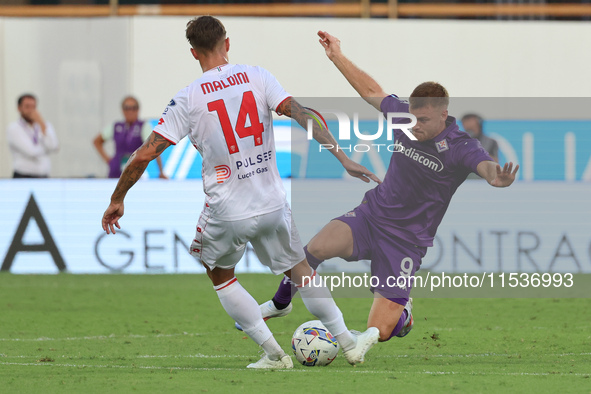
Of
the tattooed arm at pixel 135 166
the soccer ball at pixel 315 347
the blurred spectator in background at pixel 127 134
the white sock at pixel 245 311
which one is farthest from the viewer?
the blurred spectator in background at pixel 127 134

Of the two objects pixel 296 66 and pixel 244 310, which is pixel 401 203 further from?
pixel 296 66

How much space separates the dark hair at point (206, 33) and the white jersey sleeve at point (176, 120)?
12.4 inches

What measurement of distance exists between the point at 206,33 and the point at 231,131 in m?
0.62

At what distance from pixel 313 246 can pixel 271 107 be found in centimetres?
142

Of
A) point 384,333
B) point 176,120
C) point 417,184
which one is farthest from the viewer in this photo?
point 417,184

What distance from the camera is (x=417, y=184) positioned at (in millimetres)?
7367

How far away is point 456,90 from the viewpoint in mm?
18391

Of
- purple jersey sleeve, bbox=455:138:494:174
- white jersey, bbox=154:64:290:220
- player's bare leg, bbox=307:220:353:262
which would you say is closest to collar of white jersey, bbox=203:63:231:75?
white jersey, bbox=154:64:290:220

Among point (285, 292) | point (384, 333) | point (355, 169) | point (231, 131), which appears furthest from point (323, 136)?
point (384, 333)

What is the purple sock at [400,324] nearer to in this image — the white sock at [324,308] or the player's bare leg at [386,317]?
the player's bare leg at [386,317]

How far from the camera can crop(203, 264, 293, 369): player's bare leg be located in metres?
6.23

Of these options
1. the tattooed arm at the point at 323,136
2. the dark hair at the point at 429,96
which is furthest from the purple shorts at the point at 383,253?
the tattooed arm at the point at 323,136

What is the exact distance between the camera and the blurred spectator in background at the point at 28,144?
46.7 feet

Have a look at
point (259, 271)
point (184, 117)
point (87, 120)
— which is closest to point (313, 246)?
point (184, 117)
